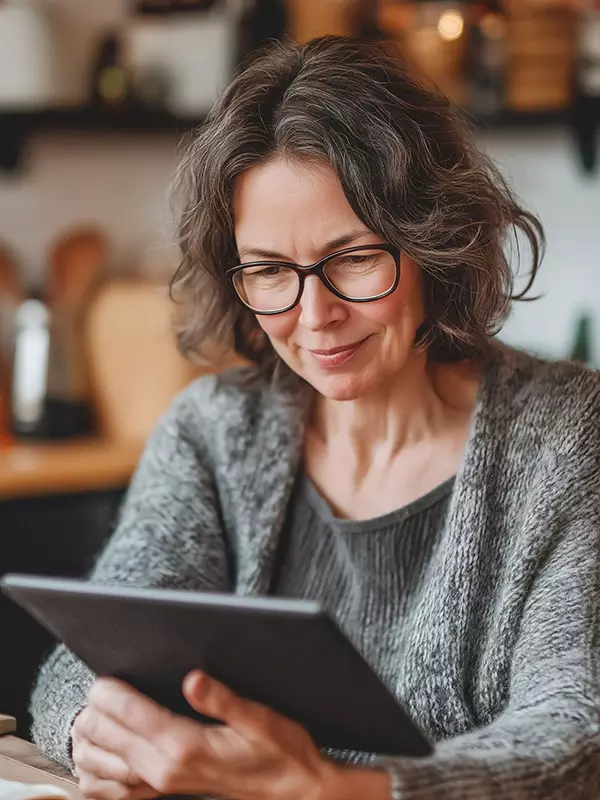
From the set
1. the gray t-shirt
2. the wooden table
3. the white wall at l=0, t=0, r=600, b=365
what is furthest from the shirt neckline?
the white wall at l=0, t=0, r=600, b=365

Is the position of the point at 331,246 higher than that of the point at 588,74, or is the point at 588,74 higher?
the point at 588,74

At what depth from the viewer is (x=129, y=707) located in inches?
41.2

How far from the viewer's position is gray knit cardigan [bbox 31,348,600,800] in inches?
41.1

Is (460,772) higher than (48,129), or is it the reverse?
(48,129)

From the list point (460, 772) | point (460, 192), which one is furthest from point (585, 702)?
point (460, 192)

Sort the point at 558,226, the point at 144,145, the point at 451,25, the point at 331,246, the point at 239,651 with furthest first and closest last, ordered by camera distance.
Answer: the point at 144,145, the point at 558,226, the point at 451,25, the point at 331,246, the point at 239,651

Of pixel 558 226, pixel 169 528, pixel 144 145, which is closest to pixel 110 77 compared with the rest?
pixel 144 145

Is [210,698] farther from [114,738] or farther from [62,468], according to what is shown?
[62,468]

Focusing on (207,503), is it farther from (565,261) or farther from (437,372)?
(565,261)

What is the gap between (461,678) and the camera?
1316 millimetres

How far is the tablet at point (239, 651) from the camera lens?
2.86ft

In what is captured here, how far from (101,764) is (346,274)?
570 mm

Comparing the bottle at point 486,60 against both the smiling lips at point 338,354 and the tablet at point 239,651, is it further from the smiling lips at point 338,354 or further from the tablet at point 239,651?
the tablet at point 239,651

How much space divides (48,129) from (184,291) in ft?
4.95
